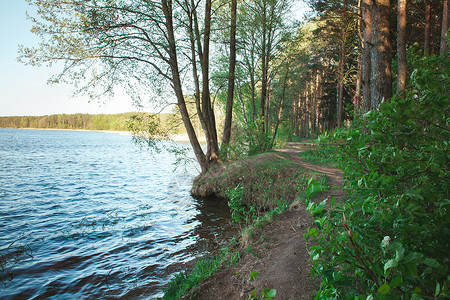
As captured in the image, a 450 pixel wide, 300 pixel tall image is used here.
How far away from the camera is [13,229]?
8.35 meters

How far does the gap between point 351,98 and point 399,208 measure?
84.4 feet

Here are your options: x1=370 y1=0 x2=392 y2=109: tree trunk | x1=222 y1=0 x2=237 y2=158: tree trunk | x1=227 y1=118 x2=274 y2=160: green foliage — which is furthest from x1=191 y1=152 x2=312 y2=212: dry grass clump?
x1=370 y1=0 x2=392 y2=109: tree trunk

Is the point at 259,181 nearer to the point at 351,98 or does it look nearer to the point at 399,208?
the point at 399,208

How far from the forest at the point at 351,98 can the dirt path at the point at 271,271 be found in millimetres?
458

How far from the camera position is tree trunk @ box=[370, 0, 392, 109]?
6.16m

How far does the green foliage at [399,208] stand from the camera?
1.42 m

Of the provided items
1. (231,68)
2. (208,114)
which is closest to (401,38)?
(231,68)

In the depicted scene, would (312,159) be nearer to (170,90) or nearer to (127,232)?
(170,90)

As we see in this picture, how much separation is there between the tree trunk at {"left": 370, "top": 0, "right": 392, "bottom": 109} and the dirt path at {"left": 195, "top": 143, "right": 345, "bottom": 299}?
326 centimetres

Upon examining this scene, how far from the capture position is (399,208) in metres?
1.44

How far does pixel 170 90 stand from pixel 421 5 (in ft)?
46.3

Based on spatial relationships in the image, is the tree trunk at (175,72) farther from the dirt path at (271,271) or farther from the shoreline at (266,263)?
the dirt path at (271,271)

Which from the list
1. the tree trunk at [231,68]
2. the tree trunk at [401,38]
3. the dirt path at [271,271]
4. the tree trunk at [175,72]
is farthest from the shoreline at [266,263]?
the tree trunk at [231,68]

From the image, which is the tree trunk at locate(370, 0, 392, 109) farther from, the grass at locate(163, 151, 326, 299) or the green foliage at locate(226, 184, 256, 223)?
the green foliage at locate(226, 184, 256, 223)
